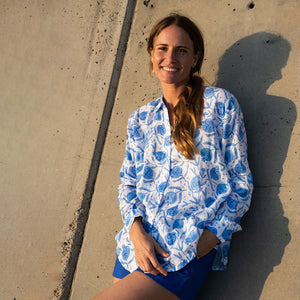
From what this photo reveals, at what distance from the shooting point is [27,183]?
8.88 feet

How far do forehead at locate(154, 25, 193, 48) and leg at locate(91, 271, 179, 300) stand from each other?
3.93 feet

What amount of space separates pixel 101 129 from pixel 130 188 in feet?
2.50

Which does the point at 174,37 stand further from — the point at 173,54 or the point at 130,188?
the point at 130,188

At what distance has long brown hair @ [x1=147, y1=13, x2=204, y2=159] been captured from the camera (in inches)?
67.0

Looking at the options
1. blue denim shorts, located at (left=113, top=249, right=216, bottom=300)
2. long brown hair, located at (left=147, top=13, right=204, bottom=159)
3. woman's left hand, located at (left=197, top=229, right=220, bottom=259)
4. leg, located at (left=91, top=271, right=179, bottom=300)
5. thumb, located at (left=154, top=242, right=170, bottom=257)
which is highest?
long brown hair, located at (left=147, top=13, right=204, bottom=159)

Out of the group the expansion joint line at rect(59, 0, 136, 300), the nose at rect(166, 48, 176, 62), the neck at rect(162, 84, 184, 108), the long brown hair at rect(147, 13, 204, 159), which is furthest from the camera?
the expansion joint line at rect(59, 0, 136, 300)

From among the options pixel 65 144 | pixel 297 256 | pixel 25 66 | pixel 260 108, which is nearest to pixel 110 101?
pixel 65 144

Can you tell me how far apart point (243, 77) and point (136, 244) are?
1.13 meters

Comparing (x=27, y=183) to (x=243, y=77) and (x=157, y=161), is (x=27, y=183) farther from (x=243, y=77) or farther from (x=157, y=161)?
(x=243, y=77)

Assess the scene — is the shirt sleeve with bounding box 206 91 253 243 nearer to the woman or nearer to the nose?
the woman

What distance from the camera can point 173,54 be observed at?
6.01 ft

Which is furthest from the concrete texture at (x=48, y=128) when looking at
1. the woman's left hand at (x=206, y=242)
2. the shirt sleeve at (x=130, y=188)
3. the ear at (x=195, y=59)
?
the woman's left hand at (x=206, y=242)

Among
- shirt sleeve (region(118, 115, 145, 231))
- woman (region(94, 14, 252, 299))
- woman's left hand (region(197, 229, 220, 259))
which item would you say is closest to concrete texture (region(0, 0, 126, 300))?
shirt sleeve (region(118, 115, 145, 231))

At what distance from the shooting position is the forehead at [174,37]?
1.83m
